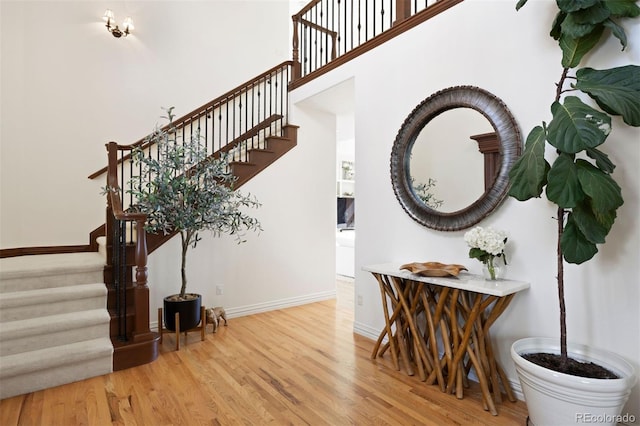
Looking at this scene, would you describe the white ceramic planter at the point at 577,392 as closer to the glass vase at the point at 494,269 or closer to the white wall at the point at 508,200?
the white wall at the point at 508,200

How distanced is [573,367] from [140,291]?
308 centimetres

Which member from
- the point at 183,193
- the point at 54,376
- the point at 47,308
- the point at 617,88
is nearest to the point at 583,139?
the point at 617,88

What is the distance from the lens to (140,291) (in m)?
2.88

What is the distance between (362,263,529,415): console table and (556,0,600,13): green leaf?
1.59m

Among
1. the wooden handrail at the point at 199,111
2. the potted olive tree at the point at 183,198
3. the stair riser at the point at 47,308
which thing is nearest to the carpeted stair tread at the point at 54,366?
the stair riser at the point at 47,308

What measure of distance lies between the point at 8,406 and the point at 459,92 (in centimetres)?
383

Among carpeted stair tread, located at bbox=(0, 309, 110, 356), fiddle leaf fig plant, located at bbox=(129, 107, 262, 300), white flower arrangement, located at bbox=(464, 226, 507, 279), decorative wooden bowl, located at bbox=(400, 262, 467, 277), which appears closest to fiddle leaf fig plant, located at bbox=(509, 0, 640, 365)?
white flower arrangement, located at bbox=(464, 226, 507, 279)

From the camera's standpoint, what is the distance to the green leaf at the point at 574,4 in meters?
1.80

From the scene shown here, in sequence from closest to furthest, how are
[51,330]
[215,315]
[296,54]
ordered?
[51,330], [215,315], [296,54]

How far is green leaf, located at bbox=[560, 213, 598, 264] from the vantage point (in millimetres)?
1765

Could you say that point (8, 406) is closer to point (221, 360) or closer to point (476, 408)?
point (221, 360)

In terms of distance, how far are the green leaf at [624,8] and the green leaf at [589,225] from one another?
1.03 m

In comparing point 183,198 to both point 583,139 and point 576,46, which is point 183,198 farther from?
point 576,46

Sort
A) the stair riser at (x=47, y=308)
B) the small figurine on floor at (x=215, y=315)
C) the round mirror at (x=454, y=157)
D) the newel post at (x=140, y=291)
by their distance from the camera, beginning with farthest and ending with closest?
the small figurine on floor at (x=215, y=315)
the newel post at (x=140, y=291)
the stair riser at (x=47, y=308)
the round mirror at (x=454, y=157)
